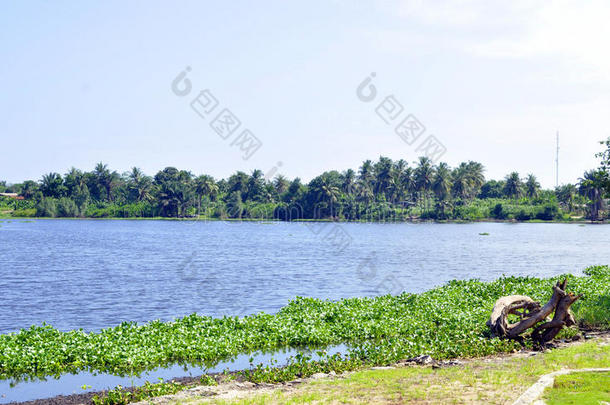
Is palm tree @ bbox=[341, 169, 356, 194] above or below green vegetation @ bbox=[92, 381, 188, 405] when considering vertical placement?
above

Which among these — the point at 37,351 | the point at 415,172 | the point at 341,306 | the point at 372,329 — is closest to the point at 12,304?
the point at 37,351

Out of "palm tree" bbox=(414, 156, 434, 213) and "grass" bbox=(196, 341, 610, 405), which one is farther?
"palm tree" bbox=(414, 156, 434, 213)

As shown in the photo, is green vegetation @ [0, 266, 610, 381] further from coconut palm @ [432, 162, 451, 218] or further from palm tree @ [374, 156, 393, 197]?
palm tree @ [374, 156, 393, 197]

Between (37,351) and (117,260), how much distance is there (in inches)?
1524

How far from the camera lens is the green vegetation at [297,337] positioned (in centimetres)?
1672

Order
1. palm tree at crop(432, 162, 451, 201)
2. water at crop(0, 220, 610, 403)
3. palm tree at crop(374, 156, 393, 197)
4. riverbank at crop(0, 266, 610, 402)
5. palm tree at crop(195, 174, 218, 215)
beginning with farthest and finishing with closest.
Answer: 1. palm tree at crop(195, 174, 218, 215)
2. palm tree at crop(374, 156, 393, 197)
3. palm tree at crop(432, 162, 451, 201)
4. water at crop(0, 220, 610, 403)
5. riverbank at crop(0, 266, 610, 402)

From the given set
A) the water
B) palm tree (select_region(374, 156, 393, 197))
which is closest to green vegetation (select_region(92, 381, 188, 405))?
the water

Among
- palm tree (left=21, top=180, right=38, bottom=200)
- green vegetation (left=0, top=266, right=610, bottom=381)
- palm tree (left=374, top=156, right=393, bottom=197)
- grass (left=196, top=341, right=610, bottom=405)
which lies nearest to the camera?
grass (left=196, top=341, right=610, bottom=405)

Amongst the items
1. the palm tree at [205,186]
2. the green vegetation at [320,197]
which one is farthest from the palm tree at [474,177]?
the palm tree at [205,186]

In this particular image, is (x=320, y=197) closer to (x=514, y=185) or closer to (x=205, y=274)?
(x=514, y=185)

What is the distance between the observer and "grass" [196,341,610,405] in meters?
11.5

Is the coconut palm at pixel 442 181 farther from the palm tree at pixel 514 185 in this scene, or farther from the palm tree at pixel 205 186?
the palm tree at pixel 205 186

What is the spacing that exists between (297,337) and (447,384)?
8.58 metres

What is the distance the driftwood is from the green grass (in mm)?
5575
